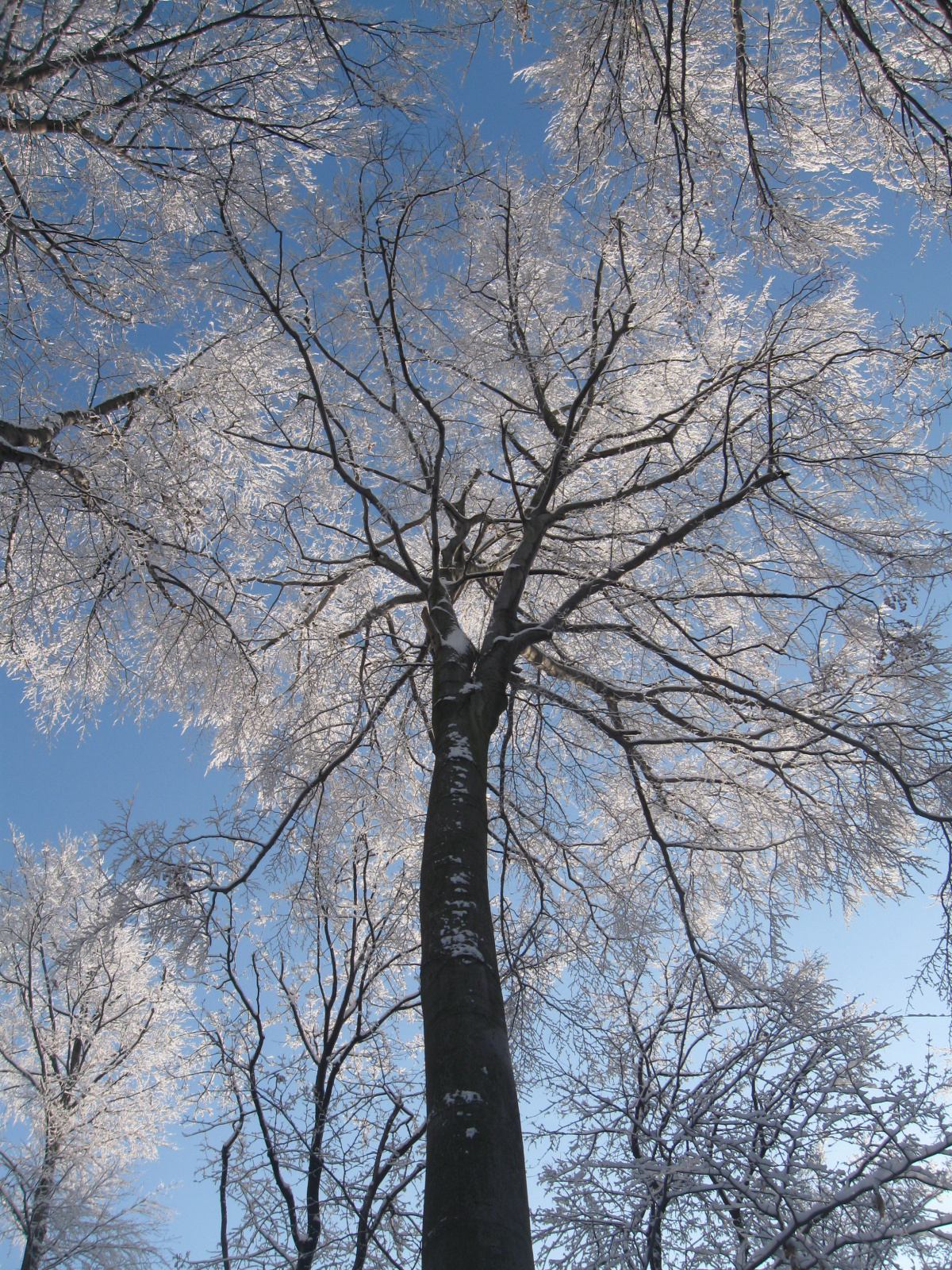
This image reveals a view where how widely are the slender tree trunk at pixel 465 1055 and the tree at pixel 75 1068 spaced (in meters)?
6.34

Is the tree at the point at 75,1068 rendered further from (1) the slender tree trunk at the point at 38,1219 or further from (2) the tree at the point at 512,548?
(2) the tree at the point at 512,548

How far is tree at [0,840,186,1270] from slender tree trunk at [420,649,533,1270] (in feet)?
20.8

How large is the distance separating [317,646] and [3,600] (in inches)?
98.1

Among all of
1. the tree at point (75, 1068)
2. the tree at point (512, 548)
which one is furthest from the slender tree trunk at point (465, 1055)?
the tree at point (75, 1068)

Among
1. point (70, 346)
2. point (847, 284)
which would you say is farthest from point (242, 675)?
point (847, 284)

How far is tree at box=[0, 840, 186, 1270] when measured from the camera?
804cm

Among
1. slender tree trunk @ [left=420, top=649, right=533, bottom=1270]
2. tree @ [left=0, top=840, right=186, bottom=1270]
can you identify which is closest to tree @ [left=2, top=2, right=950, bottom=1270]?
slender tree trunk @ [left=420, top=649, right=533, bottom=1270]

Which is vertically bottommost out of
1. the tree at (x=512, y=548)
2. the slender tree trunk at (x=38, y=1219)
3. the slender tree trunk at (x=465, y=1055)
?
the slender tree trunk at (x=38, y=1219)

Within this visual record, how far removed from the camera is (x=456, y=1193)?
6.45ft

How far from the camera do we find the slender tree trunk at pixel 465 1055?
1897 millimetres

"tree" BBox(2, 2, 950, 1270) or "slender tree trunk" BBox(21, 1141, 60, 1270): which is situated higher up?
"tree" BBox(2, 2, 950, 1270)

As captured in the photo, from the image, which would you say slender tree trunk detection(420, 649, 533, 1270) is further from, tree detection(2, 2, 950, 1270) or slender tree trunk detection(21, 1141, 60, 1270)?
slender tree trunk detection(21, 1141, 60, 1270)

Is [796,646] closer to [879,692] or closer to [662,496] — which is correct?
[879,692]

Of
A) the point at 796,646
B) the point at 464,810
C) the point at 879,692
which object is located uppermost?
the point at 796,646
